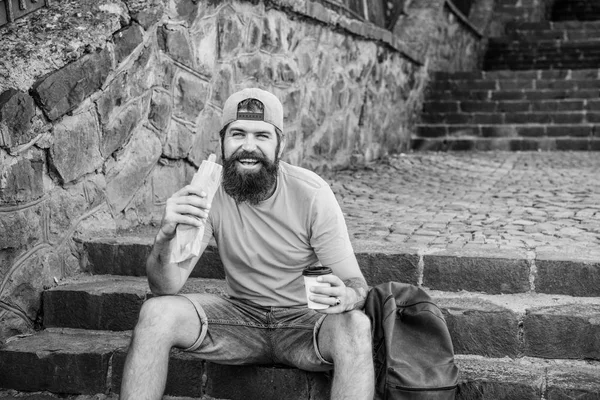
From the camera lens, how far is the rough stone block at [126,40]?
→ 162 inches

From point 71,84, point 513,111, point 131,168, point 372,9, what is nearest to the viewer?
point 71,84

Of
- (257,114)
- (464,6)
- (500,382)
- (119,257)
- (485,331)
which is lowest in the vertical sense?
(500,382)

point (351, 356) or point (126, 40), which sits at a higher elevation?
point (126, 40)

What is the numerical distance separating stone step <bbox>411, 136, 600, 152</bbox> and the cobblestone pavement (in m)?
0.66

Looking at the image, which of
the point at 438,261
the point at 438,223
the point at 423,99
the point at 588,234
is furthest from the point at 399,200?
the point at 423,99

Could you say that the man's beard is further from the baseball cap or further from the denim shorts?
the denim shorts

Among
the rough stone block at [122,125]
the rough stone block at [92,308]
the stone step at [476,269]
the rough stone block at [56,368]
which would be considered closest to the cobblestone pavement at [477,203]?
the stone step at [476,269]

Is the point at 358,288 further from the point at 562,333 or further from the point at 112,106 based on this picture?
the point at 112,106

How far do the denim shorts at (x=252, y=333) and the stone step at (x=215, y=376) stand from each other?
15cm

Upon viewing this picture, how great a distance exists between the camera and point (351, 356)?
2.80 m

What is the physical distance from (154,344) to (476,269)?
58.1 inches

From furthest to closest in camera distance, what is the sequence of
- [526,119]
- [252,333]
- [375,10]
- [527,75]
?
[527,75] < [526,119] < [375,10] < [252,333]

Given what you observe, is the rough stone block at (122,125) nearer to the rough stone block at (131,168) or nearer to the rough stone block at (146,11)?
the rough stone block at (131,168)

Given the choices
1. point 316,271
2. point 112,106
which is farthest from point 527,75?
point 316,271
